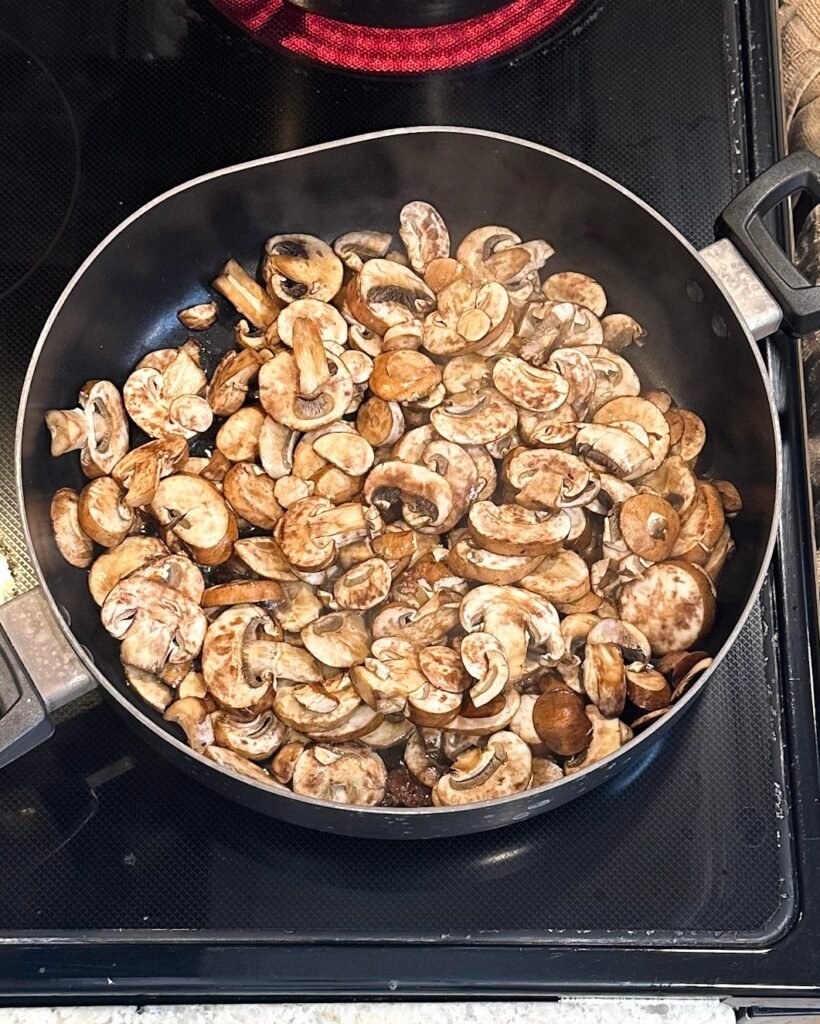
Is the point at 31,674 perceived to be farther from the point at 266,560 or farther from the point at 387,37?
the point at 387,37

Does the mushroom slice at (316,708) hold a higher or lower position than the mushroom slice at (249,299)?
lower

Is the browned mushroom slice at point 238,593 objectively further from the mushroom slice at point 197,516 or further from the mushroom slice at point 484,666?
the mushroom slice at point 484,666

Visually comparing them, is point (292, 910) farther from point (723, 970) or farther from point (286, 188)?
point (286, 188)

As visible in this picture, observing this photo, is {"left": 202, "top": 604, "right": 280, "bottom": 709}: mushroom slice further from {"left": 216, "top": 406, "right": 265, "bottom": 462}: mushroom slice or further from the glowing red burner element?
the glowing red burner element

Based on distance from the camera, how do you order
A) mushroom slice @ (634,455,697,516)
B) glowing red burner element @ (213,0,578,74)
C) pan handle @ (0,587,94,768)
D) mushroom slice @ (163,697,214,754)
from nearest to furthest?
pan handle @ (0,587,94,768)
mushroom slice @ (163,697,214,754)
mushroom slice @ (634,455,697,516)
glowing red burner element @ (213,0,578,74)

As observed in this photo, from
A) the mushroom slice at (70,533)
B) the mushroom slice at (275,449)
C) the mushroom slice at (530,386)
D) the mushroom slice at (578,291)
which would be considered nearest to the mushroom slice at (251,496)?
the mushroom slice at (275,449)

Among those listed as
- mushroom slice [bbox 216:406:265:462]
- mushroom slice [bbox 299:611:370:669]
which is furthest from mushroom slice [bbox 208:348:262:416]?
mushroom slice [bbox 299:611:370:669]
